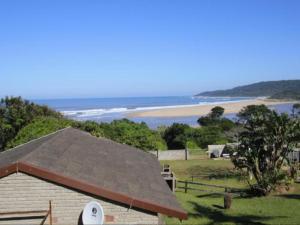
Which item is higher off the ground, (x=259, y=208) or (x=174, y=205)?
(x=174, y=205)

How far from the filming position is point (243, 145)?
92.4 feet

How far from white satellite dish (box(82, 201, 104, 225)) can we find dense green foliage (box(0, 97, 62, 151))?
31.0 metres

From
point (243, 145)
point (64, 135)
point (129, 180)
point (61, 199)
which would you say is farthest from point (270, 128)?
point (61, 199)

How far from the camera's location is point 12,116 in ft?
136

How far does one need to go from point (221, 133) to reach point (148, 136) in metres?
13.5

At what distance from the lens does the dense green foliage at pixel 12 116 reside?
1619 inches

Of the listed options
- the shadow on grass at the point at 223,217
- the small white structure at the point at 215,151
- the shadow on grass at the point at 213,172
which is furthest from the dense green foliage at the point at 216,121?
the shadow on grass at the point at 223,217

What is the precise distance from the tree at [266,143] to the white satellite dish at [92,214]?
A: 16854mm

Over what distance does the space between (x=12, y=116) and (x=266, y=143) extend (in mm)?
23334

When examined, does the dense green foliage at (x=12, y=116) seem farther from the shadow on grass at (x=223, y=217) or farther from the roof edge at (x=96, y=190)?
the roof edge at (x=96, y=190)

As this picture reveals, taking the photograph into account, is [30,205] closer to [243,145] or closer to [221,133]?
[243,145]

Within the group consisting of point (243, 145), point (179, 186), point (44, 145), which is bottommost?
point (179, 186)

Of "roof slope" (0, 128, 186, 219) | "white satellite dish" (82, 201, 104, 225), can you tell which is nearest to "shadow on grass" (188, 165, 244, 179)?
"roof slope" (0, 128, 186, 219)

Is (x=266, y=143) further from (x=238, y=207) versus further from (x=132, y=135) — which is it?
(x=132, y=135)
